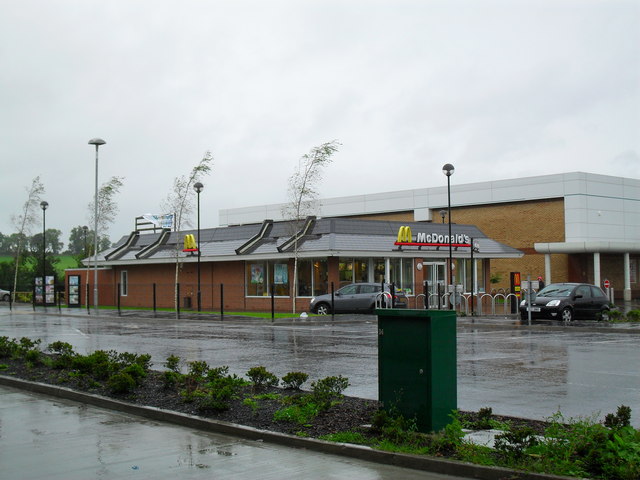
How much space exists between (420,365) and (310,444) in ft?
4.81

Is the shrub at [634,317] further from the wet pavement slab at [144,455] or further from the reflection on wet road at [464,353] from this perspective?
the wet pavement slab at [144,455]

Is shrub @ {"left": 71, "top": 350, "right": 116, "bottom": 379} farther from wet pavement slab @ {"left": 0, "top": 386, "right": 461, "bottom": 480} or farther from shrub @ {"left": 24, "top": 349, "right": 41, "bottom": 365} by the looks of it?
wet pavement slab @ {"left": 0, "top": 386, "right": 461, "bottom": 480}

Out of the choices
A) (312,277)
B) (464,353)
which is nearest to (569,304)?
(464,353)

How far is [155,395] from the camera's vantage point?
10.6 m

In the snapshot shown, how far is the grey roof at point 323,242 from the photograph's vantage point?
37.7 meters

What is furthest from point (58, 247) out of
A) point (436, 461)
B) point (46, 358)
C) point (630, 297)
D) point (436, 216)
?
point (436, 461)

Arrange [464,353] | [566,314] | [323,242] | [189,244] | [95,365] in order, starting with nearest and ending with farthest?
[95,365] < [464,353] < [566,314] < [323,242] < [189,244]

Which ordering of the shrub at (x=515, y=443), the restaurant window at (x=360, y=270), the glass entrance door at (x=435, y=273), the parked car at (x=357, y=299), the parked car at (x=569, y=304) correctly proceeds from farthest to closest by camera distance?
the glass entrance door at (x=435, y=273) → the restaurant window at (x=360, y=270) → the parked car at (x=357, y=299) → the parked car at (x=569, y=304) → the shrub at (x=515, y=443)

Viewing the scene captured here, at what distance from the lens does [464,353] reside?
17.1 meters

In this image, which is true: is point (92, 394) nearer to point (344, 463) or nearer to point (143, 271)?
point (344, 463)

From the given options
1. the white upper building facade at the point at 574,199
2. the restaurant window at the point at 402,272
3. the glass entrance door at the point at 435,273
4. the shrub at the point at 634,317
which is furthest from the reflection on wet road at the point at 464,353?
the white upper building facade at the point at 574,199

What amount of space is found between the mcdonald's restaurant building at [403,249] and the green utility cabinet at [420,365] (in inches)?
928

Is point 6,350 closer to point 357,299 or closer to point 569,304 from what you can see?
point 357,299

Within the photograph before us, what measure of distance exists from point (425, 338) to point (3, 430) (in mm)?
5299
